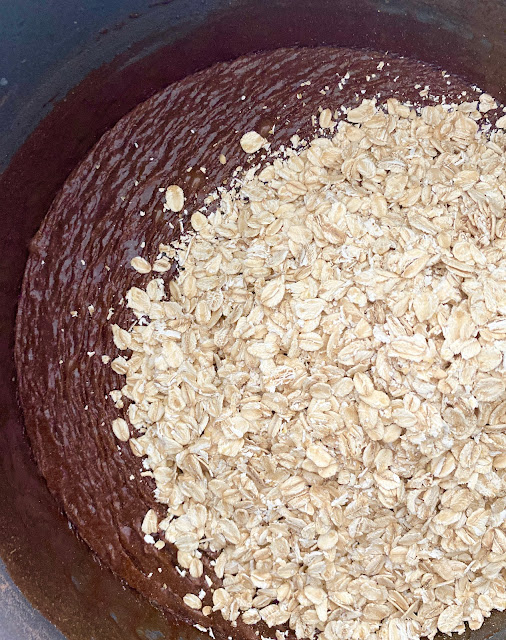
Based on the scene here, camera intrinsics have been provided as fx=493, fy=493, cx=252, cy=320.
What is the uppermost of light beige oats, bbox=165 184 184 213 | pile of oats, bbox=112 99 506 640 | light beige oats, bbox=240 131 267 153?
light beige oats, bbox=240 131 267 153

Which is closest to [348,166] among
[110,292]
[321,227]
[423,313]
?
[321,227]

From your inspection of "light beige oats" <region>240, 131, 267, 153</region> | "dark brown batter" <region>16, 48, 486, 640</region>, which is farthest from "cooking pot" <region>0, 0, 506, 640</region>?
"light beige oats" <region>240, 131, 267, 153</region>

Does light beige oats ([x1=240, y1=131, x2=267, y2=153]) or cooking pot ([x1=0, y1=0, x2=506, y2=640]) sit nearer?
cooking pot ([x1=0, y1=0, x2=506, y2=640])

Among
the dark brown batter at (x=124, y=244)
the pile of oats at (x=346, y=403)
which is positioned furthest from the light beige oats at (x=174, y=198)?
the pile of oats at (x=346, y=403)

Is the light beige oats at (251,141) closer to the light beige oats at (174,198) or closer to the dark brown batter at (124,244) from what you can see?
the dark brown batter at (124,244)

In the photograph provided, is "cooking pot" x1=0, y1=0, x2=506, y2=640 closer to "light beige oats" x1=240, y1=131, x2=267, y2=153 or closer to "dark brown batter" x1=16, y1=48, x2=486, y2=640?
"dark brown batter" x1=16, y1=48, x2=486, y2=640

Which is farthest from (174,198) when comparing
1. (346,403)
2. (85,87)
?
(346,403)

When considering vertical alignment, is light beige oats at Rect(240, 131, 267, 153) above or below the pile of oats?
above

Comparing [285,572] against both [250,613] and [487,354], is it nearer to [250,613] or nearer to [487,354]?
[250,613]
